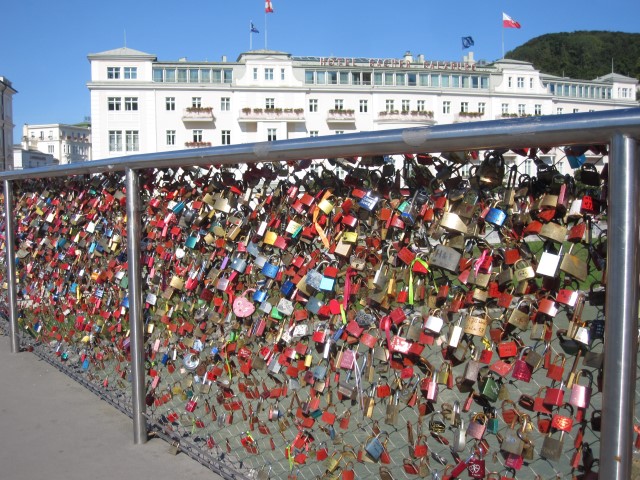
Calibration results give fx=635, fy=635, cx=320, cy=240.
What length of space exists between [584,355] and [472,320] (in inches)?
12.4

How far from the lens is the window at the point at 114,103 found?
54.5 meters

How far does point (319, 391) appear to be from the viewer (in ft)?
7.88

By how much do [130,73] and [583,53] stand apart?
9269 centimetres

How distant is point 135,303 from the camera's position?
3.34 m

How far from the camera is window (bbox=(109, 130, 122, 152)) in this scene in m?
54.1

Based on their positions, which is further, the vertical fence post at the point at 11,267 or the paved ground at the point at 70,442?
the vertical fence post at the point at 11,267

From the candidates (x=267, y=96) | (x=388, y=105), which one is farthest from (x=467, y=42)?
(x=267, y=96)

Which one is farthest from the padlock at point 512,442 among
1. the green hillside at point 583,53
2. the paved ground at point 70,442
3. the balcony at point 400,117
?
the green hillside at point 583,53

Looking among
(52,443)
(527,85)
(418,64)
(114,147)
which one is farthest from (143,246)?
(527,85)

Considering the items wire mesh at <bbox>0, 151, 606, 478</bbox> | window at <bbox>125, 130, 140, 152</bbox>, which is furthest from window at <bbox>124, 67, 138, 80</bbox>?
wire mesh at <bbox>0, 151, 606, 478</bbox>

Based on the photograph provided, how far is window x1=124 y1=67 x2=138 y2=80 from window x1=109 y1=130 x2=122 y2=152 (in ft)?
17.7

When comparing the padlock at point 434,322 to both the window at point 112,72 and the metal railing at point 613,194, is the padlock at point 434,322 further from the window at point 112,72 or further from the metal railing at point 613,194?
the window at point 112,72

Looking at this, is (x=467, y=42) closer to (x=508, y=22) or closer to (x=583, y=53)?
(x=508, y=22)

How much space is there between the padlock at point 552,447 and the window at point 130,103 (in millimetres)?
56926
